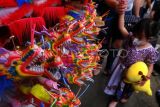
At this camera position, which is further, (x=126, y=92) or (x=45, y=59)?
(x=126, y=92)

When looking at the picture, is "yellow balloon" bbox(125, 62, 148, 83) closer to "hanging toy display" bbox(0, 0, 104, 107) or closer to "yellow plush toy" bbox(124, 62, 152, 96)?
"yellow plush toy" bbox(124, 62, 152, 96)

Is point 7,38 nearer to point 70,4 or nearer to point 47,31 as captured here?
point 47,31

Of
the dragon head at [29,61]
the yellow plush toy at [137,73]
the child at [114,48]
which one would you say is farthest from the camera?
the child at [114,48]

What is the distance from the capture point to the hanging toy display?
0.96m

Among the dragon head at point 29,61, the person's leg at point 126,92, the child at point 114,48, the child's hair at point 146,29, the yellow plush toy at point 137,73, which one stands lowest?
the person's leg at point 126,92

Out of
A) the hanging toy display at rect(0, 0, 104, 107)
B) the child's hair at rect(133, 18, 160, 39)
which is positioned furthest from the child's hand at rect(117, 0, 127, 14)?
the hanging toy display at rect(0, 0, 104, 107)

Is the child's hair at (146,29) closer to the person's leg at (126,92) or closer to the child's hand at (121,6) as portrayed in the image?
the child's hand at (121,6)

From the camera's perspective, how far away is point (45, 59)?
1003 millimetres

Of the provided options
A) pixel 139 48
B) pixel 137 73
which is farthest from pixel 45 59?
pixel 139 48

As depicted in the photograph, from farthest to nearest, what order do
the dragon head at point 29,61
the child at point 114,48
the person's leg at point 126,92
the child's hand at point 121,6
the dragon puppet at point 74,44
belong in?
the child at point 114,48 → the person's leg at point 126,92 → the child's hand at point 121,6 → the dragon puppet at point 74,44 → the dragon head at point 29,61

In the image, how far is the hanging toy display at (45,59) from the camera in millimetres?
961

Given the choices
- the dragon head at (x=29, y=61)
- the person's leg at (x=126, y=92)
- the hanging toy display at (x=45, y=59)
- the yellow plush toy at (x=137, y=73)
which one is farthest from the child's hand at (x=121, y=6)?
the dragon head at (x=29, y=61)

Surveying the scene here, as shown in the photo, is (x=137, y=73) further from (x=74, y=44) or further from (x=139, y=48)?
(x=74, y=44)

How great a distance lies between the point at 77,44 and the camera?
1209 millimetres
